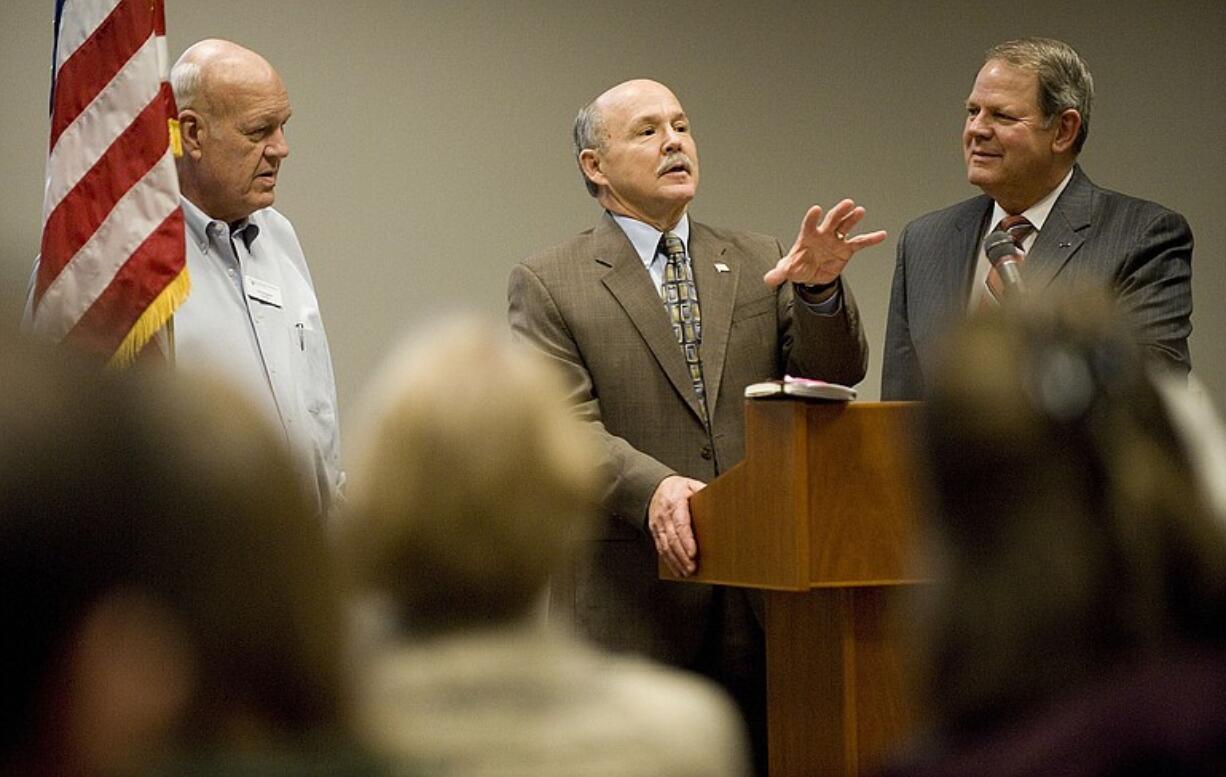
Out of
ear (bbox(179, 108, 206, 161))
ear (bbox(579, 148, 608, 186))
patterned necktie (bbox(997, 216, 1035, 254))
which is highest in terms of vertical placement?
ear (bbox(179, 108, 206, 161))

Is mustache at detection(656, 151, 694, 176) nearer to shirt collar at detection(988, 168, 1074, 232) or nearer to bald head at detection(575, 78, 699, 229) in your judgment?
bald head at detection(575, 78, 699, 229)

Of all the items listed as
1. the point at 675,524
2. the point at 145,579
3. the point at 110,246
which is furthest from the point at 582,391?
the point at 145,579

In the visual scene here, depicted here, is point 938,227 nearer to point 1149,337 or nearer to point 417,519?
point 1149,337

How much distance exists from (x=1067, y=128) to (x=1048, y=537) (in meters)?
3.54

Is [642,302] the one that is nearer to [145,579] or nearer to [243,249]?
[243,249]

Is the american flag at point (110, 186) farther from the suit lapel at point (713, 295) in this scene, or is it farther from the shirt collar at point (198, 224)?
the suit lapel at point (713, 295)

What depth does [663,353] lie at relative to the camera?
13.9ft

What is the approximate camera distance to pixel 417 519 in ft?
4.44

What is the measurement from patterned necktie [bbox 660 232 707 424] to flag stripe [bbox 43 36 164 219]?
4.36 feet

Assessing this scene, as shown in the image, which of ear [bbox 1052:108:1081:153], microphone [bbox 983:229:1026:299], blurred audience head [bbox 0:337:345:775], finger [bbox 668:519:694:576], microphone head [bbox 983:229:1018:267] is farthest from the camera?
ear [bbox 1052:108:1081:153]

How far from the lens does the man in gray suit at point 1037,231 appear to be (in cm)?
419

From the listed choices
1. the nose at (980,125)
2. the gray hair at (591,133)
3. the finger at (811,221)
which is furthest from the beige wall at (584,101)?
the finger at (811,221)

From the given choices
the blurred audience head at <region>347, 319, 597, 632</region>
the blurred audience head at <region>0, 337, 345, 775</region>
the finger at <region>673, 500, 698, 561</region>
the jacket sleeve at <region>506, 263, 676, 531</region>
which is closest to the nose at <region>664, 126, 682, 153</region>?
the jacket sleeve at <region>506, 263, 676, 531</region>

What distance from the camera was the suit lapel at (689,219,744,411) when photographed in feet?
14.0
